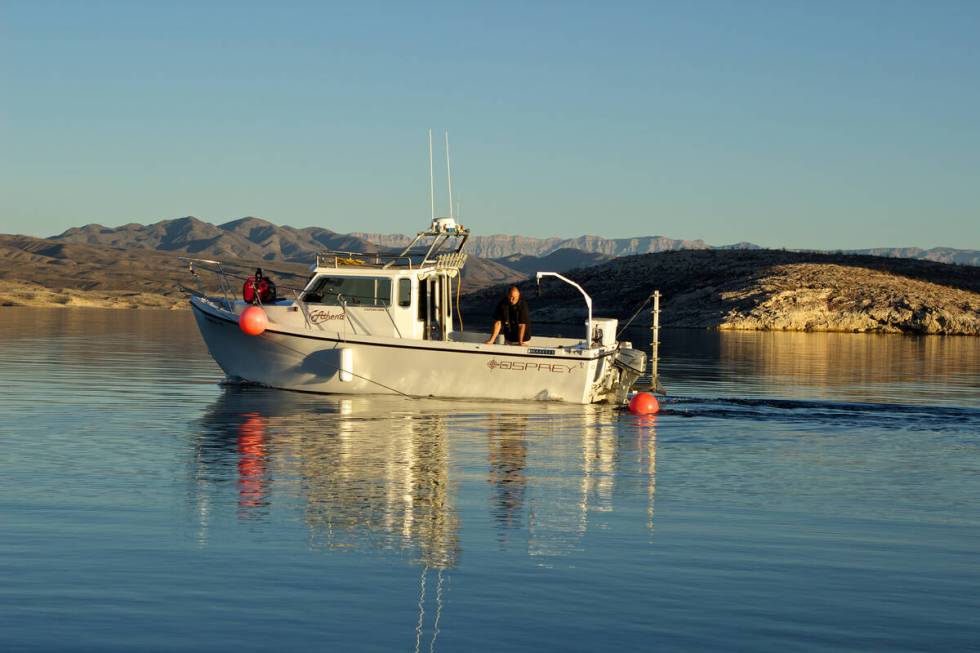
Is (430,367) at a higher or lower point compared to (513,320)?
lower

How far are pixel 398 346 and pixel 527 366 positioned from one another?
2647mm

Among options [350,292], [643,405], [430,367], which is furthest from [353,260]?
[643,405]

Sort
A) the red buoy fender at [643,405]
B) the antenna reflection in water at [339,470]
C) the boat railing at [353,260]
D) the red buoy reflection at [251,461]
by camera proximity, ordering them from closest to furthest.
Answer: the antenna reflection in water at [339,470], the red buoy reflection at [251,461], the red buoy fender at [643,405], the boat railing at [353,260]

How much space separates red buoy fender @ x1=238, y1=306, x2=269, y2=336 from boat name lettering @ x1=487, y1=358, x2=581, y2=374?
15.9 feet

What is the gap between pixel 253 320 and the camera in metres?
25.1

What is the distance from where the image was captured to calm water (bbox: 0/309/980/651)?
9.05 m

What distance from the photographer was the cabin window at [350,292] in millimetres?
25469

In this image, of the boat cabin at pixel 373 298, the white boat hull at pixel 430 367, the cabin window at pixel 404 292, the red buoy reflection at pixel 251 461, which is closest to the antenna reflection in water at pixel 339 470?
the red buoy reflection at pixel 251 461

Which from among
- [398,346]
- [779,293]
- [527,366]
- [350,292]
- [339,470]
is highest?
[779,293]

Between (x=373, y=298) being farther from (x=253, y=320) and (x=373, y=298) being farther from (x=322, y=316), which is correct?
(x=253, y=320)

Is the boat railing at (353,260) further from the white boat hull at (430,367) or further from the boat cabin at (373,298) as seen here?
the white boat hull at (430,367)

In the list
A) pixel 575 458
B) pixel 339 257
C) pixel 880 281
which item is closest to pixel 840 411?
pixel 575 458

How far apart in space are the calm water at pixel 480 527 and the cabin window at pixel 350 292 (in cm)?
223

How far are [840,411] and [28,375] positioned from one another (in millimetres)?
19671
